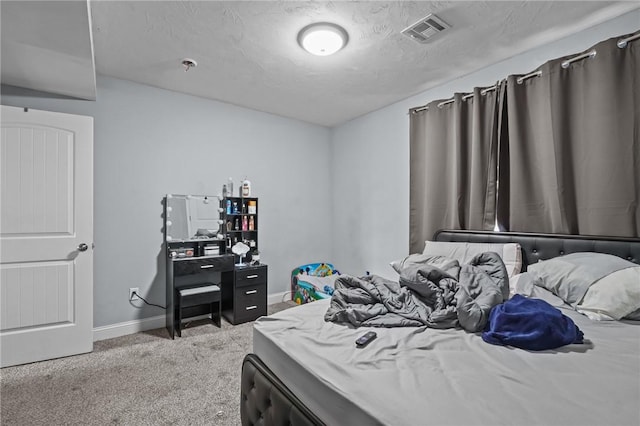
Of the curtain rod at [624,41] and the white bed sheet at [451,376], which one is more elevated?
the curtain rod at [624,41]

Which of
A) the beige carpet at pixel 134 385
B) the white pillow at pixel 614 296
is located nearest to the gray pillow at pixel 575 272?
the white pillow at pixel 614 296

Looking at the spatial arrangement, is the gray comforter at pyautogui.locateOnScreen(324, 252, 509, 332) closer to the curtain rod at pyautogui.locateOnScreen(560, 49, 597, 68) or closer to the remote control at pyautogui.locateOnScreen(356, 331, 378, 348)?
the remote control at pyautogui.locateOnScreen(356, 331, 378, 348)

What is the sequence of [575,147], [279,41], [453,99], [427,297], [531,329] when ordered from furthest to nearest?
[453,99], [279,41], [575,147], [427,297], [531,329]

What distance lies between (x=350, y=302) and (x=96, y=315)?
2.68 metres

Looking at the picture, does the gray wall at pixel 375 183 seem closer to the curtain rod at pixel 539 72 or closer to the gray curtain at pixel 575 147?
the curtain rod at pixel 539 72

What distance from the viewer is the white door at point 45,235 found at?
8.10 ft

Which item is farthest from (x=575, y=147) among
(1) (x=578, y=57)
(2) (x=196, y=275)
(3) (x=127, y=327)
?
(3) (x=127, y=327)

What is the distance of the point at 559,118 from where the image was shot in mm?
2332

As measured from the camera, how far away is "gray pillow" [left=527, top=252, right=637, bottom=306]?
1827 millimetres

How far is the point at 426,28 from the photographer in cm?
226

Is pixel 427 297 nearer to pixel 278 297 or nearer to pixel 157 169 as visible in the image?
pixel 278 297

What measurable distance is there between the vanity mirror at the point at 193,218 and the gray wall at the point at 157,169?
0.34ft

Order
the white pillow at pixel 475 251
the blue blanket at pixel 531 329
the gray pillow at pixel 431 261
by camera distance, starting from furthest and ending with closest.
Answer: the white pillow at pixel 475 251, the gray pillow at pixel 431 261, the blue blanket at pixel 531 329

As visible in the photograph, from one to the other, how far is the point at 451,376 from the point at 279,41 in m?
2.46
